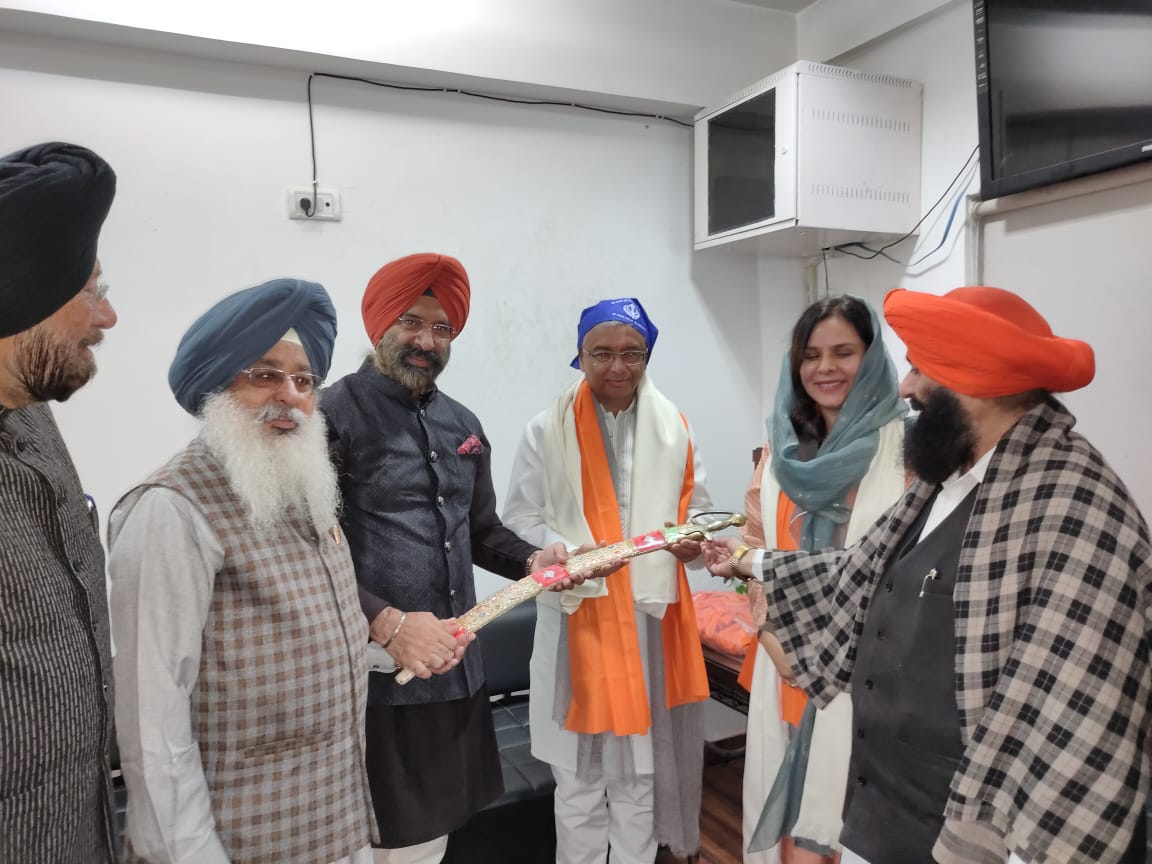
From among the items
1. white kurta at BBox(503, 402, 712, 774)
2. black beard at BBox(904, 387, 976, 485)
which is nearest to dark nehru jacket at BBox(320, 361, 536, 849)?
white kurta at BBox(503, 402, 712, 774)

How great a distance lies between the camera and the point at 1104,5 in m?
2.28

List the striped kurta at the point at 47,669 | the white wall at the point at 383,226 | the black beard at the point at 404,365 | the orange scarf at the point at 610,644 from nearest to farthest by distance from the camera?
the striped kurta at the point at 47,669
the black beard at the point at 404,365
the orange scarf at the point at 610,644
the white wall at the point at 383,226

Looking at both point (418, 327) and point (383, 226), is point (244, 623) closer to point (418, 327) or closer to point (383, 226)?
point (418, 327)

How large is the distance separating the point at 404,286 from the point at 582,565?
2.67 feet

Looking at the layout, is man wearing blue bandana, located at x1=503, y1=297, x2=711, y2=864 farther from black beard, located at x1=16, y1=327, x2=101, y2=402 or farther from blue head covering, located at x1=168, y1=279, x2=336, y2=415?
black beard, located at x1=16, y1=327, x2=101, y2=402

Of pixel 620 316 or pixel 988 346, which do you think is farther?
pixel 620 316

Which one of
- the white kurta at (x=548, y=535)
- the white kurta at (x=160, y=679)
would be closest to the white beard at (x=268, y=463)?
the white kurta at (x=160, y=679)

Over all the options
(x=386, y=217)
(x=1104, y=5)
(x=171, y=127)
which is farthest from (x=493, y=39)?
(x=1104, y=5)

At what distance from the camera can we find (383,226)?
302 cm

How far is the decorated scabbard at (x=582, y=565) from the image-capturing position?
1.78 m

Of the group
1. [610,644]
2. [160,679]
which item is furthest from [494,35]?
[160,679]

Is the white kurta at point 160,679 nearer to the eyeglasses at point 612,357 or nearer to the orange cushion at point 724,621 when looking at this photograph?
the eyeglasses at point 612,357

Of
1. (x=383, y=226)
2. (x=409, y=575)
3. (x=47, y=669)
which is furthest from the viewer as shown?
(x=383, y=226)

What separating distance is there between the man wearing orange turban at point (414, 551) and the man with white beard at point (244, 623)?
28 cm
